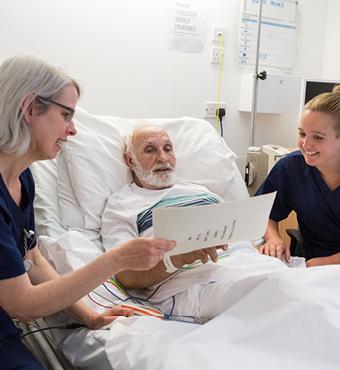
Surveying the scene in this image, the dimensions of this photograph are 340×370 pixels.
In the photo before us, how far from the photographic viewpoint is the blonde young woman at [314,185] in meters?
1.45

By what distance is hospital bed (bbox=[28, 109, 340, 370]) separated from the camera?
2.66ft

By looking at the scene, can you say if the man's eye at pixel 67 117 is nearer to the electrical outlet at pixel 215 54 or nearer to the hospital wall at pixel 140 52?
the hospital wall at pixel 140 52

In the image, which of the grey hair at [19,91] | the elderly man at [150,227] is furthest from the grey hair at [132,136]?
the grey hair at [19,91]

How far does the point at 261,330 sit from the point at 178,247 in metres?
0.25

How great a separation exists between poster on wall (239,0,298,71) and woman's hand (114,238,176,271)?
2009 mm

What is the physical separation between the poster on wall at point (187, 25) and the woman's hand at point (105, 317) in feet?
5.67

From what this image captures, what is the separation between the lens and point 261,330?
87 cm

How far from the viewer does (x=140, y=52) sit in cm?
230

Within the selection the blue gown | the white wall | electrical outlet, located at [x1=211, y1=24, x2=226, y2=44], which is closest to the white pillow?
the blue gown

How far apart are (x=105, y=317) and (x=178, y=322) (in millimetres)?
204

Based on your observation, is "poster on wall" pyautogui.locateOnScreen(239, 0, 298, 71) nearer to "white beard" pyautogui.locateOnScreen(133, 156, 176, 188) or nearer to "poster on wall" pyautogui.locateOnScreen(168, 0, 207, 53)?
"poster on wall" pyautogui.locateOnScreen(168, 0, 207, 53)

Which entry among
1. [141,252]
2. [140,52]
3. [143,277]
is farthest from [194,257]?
[140,52]

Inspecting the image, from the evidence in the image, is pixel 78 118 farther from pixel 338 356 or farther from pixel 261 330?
pixel 338 356

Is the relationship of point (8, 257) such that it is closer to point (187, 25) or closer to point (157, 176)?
point (157, 176)
